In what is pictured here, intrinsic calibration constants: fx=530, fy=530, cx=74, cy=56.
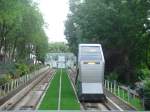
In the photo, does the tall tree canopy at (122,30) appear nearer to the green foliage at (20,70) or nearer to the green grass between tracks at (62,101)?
the green foliage at (20,70)

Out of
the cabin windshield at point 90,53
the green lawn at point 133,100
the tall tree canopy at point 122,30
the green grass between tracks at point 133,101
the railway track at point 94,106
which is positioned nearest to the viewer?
the green grass between tracks at point 133,101

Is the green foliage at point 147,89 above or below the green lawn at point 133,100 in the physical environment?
above

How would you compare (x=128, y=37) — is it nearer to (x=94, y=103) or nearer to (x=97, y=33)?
(x=97, y=33)

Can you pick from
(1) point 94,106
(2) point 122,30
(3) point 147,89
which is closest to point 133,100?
(1) point 94,106

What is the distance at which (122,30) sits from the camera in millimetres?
64312

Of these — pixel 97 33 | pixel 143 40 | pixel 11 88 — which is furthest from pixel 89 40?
pixel 11 88

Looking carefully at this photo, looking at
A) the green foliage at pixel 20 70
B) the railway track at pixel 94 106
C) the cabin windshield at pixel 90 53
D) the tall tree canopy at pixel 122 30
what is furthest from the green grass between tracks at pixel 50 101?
the green foliage at pixel 20 70

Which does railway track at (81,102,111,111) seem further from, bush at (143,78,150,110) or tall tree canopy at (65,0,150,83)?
tall tree canopy at (65,0,150,83)

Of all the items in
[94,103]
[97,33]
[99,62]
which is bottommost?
[94,103]

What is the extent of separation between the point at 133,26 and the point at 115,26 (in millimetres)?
3138

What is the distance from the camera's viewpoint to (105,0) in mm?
65750

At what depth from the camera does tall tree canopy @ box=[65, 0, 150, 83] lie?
62.2 metres

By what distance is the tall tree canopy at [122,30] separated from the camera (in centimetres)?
6224

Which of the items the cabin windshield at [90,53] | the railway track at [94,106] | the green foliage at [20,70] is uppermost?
the cabin windshield at [90,53]
